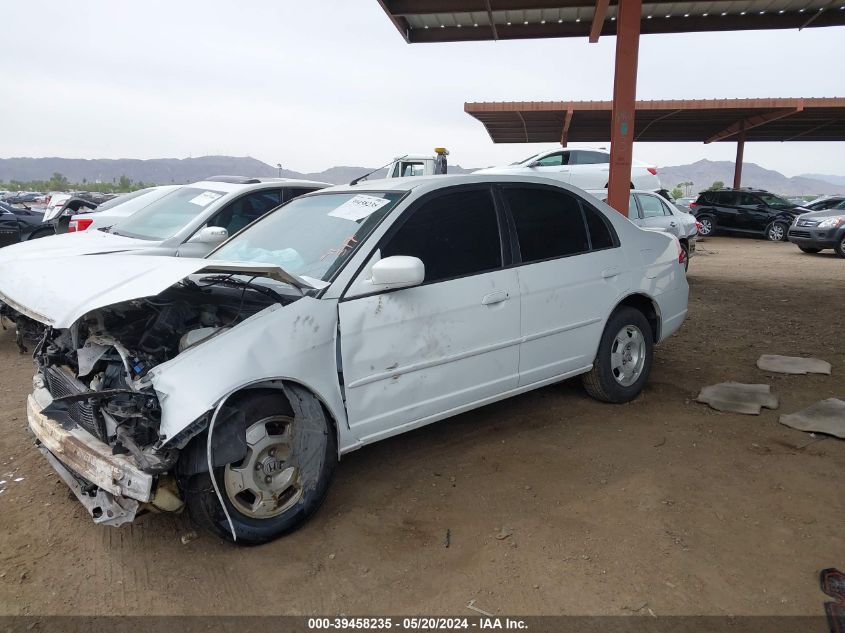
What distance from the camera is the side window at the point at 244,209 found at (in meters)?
6.35

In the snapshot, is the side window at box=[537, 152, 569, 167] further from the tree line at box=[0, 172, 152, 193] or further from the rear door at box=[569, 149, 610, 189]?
the tree line at box=[0, 172, 152, 193]

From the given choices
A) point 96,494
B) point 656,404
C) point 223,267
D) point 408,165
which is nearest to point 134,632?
point 96,494

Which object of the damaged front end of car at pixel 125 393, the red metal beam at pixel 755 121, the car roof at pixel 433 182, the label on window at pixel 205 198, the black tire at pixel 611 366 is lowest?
the black tire at pixel 611 366

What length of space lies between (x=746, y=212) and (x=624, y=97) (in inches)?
574

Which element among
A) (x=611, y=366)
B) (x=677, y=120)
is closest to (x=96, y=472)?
(x=611, y=366)

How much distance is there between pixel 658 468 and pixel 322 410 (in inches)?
81.3

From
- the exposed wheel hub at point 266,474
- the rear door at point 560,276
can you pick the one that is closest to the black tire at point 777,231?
the rear door at point 560,276

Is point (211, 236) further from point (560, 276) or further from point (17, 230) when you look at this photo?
point (17, 230)

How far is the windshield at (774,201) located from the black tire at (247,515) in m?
21.4

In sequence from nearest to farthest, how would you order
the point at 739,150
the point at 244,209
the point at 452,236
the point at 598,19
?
the point at 452,236, the point at 244,209, the point at 598,19, the point at 739,150

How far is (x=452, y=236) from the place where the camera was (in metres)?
3.54

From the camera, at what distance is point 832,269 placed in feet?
41.0

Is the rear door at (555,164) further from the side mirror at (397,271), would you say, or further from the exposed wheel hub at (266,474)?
the exposed wheel hub at (266,474)

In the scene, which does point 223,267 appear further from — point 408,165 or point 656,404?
point 408,165
